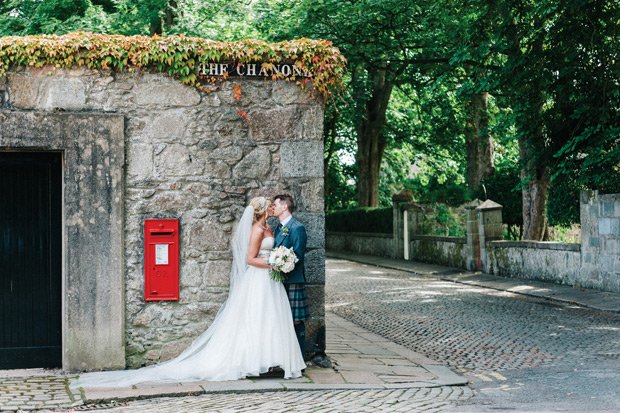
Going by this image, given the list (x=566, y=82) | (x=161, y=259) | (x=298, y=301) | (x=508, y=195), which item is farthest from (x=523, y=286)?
(x=161, y=259)

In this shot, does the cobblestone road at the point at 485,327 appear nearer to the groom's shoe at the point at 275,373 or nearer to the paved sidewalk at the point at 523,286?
the paved sidewalk at the point at 523,286

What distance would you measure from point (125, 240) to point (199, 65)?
2.05m

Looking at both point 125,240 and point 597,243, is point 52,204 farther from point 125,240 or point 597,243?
point 597,243

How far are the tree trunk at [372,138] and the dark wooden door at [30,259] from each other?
21.7 m

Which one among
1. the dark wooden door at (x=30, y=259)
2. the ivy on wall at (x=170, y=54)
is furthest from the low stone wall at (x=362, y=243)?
the dark wooden door at (x=30, y=259)

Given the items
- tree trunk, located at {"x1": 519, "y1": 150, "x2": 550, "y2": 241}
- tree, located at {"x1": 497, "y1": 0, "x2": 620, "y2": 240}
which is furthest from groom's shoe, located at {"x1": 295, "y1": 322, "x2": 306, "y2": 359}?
tree trunk, located at {"x1": 519, "y1": 150, "x2": 550, "y2": 241}

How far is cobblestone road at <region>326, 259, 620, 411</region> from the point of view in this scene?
26.6 ft

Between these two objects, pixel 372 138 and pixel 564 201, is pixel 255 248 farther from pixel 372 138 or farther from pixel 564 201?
pixel 372 138

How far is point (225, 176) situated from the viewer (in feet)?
25.4

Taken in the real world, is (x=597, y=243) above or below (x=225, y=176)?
below

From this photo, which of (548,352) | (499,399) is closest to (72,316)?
(499,399)

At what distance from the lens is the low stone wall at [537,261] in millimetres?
15812

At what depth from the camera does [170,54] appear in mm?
7535

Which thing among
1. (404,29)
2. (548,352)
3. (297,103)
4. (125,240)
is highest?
(404,29)
